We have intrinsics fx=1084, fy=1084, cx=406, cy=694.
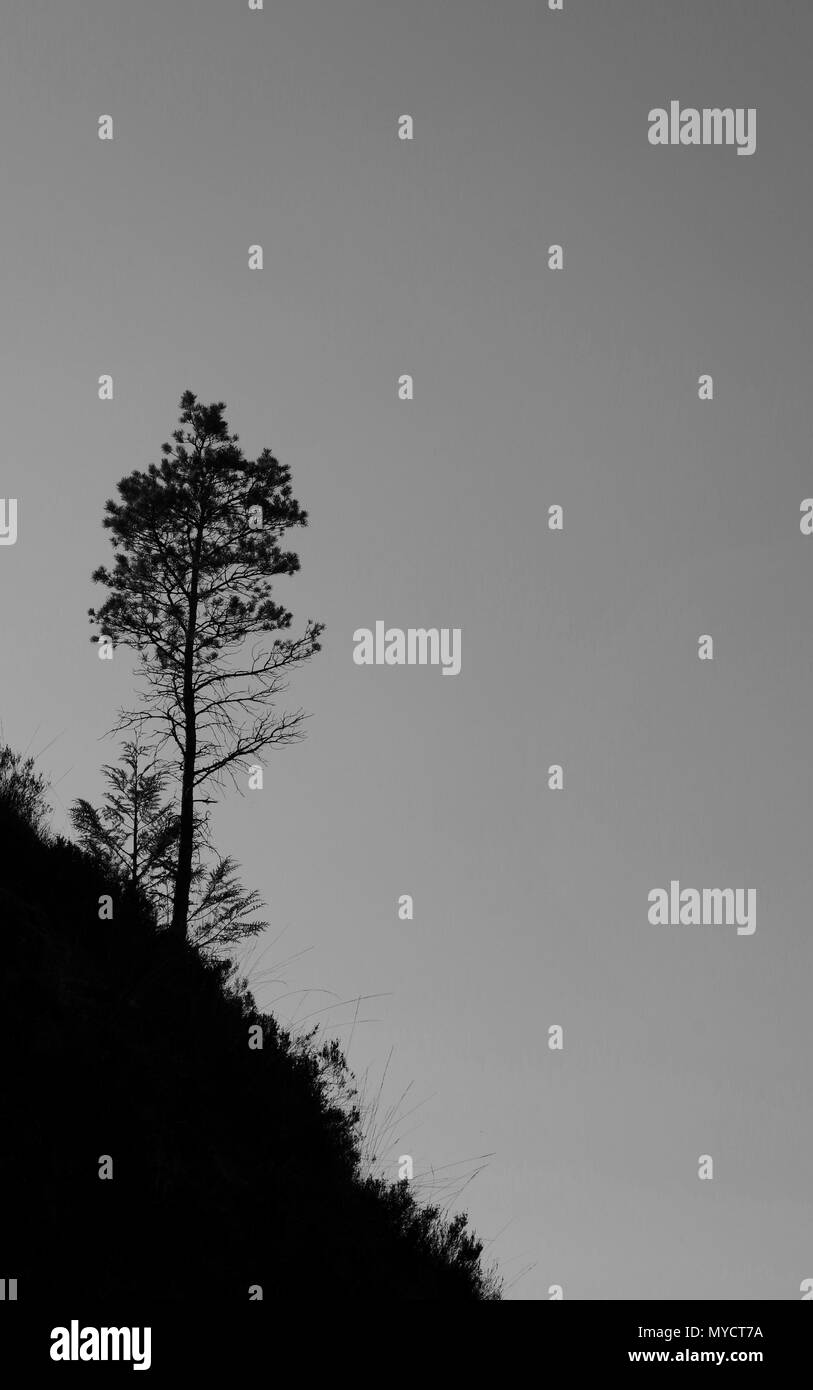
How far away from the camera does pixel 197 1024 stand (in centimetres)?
892

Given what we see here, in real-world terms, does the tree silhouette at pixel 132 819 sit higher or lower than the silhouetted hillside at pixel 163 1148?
higher

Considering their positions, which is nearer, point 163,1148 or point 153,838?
point 163,1148

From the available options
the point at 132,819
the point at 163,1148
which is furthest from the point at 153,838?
the point at 163,1148

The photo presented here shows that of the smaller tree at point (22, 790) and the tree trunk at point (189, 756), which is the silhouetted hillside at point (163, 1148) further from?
the tree trunk at point (189, 756)

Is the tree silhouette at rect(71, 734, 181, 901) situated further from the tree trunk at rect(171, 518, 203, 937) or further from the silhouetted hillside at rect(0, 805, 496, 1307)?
the silhouetted hillside at rect(0, 805, 496, 1307)

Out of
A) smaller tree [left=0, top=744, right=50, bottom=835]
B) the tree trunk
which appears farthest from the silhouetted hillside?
the tree trunk

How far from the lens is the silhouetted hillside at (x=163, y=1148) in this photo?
601cm

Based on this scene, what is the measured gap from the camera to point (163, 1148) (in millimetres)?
6871

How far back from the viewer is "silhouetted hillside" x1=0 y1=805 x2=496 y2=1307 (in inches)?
237

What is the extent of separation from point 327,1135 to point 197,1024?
138cm

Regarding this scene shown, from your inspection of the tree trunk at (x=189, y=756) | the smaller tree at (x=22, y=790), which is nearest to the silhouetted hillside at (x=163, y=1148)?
the smaller tree at (x=22, y=790)

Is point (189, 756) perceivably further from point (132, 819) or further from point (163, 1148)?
point (163, 1148)
